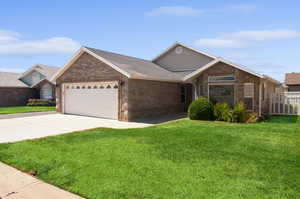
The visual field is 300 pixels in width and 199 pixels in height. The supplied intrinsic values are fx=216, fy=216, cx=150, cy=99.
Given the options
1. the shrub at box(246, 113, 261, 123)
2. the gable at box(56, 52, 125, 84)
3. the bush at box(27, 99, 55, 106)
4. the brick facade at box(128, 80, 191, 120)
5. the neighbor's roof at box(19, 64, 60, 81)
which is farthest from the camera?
the neighbor's roof at box(19, 64, 60, 81)

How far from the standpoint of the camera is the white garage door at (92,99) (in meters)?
15.2

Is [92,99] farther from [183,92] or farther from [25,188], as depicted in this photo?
[25,188]

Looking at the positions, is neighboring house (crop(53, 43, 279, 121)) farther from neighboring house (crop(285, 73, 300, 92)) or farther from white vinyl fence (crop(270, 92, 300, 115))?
neighboring house (crop(285, 73, 300, 92))

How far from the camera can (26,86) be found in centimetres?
3031

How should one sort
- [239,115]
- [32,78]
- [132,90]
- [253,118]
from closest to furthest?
1. [239,115]
2. [253,118]
3. [132,90]
4. [32,78]

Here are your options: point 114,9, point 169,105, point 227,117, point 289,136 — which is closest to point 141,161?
point 289,136

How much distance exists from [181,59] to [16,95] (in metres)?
23.1

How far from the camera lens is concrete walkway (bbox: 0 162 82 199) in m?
3.94

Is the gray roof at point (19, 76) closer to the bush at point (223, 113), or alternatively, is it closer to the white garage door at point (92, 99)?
the white garage door at point (92, 99)

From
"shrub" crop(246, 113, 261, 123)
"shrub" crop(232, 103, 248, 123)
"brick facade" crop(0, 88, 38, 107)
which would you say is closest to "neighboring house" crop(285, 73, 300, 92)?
"shrub" crop(246, 113, 261, 123)

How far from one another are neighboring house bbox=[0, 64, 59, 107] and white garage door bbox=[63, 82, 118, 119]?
472 inches

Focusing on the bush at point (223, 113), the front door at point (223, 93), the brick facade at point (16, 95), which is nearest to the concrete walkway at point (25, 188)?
the bush at point (223, 113)

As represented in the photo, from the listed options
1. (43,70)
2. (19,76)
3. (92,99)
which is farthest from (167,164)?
(19,76)

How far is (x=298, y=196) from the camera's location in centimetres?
377
